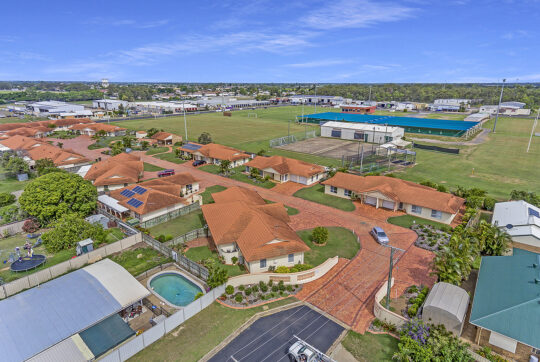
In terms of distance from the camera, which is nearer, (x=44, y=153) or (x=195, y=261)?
(x=195, y=261)

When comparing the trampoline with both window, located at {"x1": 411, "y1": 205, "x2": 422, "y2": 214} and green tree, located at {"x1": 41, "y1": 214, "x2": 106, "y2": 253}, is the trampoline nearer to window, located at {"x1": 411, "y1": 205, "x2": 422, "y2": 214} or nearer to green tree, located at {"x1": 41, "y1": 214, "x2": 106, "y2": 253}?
green tree, located at {"x1": 41, "y1": 214, "x2": 106, "y2": 253}

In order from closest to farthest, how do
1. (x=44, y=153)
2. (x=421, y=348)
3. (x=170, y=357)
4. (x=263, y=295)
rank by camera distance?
(x=421, y=348) < (x=170, y=357) < (x=263, y=295) < (x=44, y=153)

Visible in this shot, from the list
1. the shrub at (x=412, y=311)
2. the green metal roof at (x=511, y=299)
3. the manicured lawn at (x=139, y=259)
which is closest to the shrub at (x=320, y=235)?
the shrub at (x=412, y=311)

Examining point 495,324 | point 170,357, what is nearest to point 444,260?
point 495,324

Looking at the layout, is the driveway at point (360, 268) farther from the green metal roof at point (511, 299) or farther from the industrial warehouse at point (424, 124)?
the industrial warehouse at point (424, 124)

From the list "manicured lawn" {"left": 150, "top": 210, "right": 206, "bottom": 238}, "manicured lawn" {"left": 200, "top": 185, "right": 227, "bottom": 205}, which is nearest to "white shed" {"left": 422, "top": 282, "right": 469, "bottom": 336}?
"manicured lawn" {"left": 150, "top": 210, "right": 206, "bottom": 238}

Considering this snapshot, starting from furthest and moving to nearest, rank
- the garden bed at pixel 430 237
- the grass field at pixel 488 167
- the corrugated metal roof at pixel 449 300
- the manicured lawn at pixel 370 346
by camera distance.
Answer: the grass field at pixel 488 167
the garden bed at pixel 430 237
the corrugated metal roof at pixel 449 300
the manicured lawn at pixel 370 346

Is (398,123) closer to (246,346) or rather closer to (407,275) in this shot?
(407,275)

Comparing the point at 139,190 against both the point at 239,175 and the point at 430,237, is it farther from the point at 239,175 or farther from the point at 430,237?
the point at 430,237
